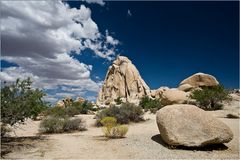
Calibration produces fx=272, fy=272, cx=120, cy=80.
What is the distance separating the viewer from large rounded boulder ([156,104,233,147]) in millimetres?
11000

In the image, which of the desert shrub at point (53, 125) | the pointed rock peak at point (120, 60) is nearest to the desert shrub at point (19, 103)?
the desert shrub at point (53, 125)

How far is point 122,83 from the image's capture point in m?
80.2

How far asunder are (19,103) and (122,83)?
67.7 meters

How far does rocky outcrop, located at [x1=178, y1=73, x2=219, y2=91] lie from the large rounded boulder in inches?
1415

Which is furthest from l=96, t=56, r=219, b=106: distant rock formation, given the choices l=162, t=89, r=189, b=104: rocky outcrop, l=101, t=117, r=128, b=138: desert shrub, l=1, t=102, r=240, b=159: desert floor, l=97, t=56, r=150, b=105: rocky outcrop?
l=1, t=102, r=240, b=159: desert floor

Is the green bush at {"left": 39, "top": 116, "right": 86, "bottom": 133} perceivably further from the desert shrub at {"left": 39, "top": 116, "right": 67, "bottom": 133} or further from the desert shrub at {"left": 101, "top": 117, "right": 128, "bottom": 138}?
the desert shrub at {"left": 101, "top": 117, "right": 128, "bottom": 138}

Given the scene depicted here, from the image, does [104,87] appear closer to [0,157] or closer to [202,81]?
[202,81]

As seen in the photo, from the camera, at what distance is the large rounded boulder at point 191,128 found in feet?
36.1

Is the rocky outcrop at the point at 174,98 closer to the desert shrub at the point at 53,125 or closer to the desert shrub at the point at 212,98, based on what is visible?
the desert shrub at the point at 212,98

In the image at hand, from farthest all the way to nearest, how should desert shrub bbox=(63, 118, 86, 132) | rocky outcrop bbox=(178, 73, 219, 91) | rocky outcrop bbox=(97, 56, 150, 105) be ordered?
rocky outcrop bbox=(97, 56, 150, 105) → rocky outcrop bbox=(178, 73, 219, 91) → desert shrub bbox=(63, 118, 86, 132)

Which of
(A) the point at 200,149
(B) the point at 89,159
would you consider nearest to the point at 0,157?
(B) the point at 89,159

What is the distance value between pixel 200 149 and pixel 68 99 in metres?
59.3

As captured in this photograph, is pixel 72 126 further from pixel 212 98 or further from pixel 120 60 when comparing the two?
pixel 120 60

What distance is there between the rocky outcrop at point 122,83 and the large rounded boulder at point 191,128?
61.7 meters
